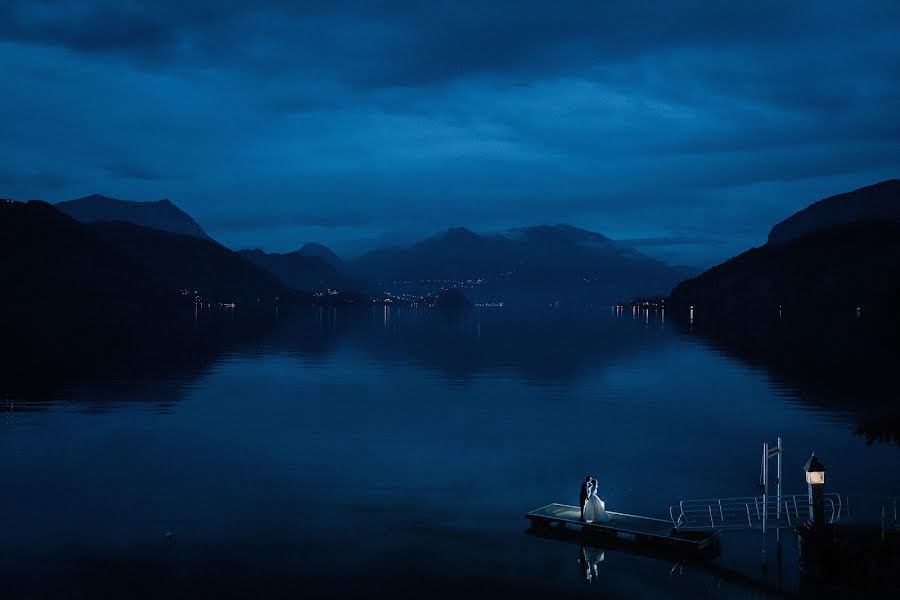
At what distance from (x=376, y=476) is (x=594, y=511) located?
44.6 ft

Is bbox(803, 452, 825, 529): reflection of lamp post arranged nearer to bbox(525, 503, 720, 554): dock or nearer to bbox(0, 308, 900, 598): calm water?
bbox(0, 308, 900, 598): calm water

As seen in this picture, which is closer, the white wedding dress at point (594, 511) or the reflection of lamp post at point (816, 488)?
the reflection of lamp post at point (816, 488)

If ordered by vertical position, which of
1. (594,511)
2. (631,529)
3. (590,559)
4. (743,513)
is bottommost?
(590,559)

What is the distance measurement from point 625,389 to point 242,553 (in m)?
55.7

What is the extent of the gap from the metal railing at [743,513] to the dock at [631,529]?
2.04 feet

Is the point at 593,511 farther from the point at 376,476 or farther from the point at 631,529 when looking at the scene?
the point at 376,476

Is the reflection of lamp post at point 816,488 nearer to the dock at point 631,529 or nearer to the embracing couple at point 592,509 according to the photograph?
the dock at point 631,529

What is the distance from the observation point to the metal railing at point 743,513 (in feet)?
104

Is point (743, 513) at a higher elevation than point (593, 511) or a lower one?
lower

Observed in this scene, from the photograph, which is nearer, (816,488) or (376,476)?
(816,488)

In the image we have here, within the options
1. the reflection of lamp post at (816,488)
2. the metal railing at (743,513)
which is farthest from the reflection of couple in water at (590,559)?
the reflection of lamp post at (816,488)

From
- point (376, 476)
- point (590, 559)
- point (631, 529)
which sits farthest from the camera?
point (376, 476)

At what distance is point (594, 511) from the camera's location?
32188 mm

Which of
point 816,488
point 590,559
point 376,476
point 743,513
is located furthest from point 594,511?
point 376,476
